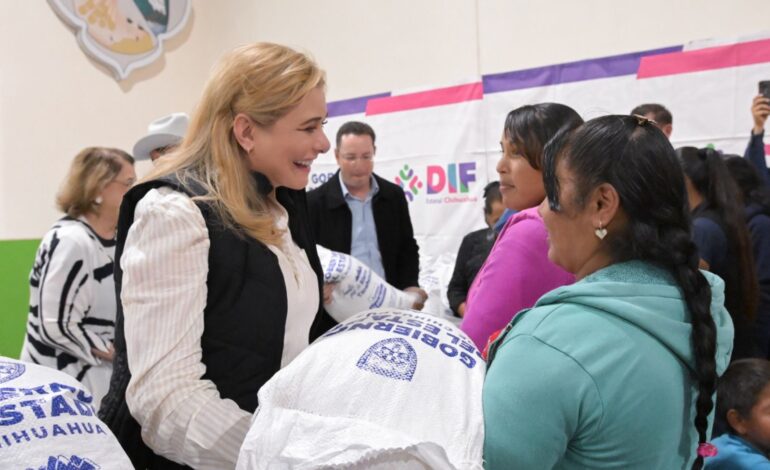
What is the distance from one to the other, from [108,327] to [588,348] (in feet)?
6.77

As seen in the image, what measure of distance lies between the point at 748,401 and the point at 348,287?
48.4 inches

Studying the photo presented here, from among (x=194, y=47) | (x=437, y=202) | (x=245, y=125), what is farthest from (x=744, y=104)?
(x=194, y=47)

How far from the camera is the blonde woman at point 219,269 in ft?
3.64

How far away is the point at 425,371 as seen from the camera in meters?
0.94

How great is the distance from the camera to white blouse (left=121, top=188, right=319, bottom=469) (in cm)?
110

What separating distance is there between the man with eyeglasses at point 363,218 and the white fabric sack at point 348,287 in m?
1.61

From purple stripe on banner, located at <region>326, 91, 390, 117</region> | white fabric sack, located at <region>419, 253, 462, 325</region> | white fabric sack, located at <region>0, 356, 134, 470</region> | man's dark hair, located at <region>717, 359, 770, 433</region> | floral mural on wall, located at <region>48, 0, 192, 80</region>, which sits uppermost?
floral mural on wall, located at <region>48, 0, 192, 80</region>

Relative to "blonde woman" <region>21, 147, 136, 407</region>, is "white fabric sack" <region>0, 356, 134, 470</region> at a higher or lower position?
higher

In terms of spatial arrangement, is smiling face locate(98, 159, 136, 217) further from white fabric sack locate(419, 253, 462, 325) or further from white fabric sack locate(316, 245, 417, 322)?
white fabric sack locate(419, 253, 462, 325)

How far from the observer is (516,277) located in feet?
4.25

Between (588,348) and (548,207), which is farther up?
(548,207)

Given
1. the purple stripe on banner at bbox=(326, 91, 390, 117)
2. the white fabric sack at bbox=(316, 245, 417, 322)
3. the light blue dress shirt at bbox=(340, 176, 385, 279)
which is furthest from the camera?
→ the purple stripe on banner at bbox=(326, 91, 390, 117)

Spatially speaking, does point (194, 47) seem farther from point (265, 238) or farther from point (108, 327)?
point (265, 238)

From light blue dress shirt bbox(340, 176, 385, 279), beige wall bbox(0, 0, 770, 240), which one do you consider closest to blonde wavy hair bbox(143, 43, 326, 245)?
light blue dress shirt bbox(340, 176, 385, 279)
